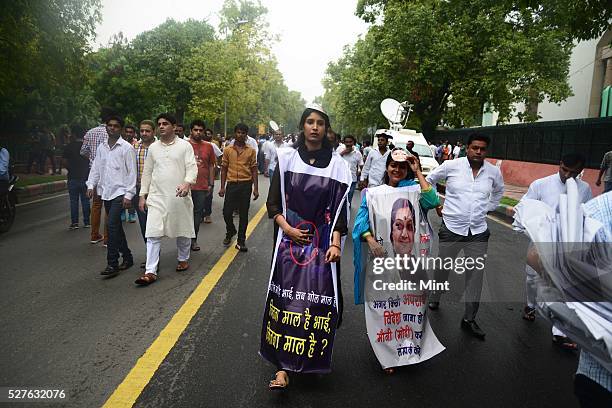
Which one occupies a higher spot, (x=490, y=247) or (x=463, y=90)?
(x=463, y=90)

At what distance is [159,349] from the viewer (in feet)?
12.2

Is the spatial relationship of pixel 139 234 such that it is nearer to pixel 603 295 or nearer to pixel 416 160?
pixel 416 160

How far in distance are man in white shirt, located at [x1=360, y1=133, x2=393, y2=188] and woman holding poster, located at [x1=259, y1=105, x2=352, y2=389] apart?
4.70m

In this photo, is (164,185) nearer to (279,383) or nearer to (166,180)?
(166,180)

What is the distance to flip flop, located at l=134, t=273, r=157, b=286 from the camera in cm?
537

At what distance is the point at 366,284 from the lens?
139 inches

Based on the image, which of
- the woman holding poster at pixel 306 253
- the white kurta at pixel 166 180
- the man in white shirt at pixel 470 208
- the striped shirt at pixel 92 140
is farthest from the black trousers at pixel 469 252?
the striped shirt at pixel 92 140

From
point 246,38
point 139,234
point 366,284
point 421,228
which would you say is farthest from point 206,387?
point 246,38

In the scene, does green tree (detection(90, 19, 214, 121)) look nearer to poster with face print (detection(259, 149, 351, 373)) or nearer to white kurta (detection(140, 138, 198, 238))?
white kurta (detection(140, 138, 198, 238))

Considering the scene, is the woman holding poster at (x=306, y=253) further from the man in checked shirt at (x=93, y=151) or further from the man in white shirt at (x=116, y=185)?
the man in checked shirt at (x=93, y=151)

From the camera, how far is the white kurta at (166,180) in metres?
5.57

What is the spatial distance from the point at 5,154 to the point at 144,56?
3662 cm

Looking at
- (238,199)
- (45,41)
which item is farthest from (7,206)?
(45,41)

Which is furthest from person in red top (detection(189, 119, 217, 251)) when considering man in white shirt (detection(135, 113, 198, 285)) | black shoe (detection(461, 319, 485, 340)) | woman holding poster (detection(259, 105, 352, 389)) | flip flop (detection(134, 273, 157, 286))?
woman holding poster (detection(259, 105, 352, 389))
